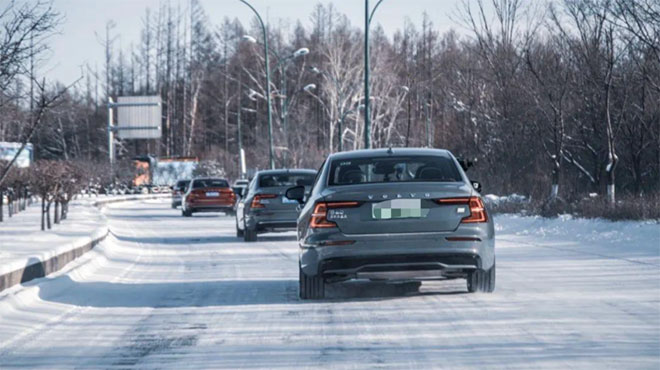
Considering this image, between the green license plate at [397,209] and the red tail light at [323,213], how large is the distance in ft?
0.68

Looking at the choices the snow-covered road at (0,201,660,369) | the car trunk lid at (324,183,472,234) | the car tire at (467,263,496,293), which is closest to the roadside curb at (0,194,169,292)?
the snow-covered road at (0,201,660,369)

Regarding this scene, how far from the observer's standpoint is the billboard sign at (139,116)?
6431cm

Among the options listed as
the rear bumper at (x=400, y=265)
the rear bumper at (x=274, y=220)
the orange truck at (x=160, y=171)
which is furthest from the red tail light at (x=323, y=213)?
the orange truck at (x=160, y=171)

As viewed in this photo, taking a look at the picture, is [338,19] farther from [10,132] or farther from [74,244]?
[74,244]

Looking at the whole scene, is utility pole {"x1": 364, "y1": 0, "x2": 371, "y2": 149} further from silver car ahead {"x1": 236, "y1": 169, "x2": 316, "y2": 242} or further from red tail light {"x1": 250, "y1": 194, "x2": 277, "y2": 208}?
red tail light {"x1": 250, "y1": 194, "x2": 277, "y2": 208}

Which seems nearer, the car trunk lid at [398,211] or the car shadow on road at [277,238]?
the car trunk lid at [398,211]

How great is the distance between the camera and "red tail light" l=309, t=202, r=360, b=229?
33.2 ft

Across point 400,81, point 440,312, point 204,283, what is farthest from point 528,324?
point 400,81

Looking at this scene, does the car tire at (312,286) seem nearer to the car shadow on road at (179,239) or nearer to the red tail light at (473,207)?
the red tail light at (473,207)

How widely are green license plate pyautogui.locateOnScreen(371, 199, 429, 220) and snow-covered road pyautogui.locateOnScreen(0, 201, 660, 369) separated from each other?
848mm

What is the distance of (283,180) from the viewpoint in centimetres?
2339

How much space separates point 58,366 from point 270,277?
21.3 feet

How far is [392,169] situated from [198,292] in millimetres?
2595

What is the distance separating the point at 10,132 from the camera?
88.2 feet
